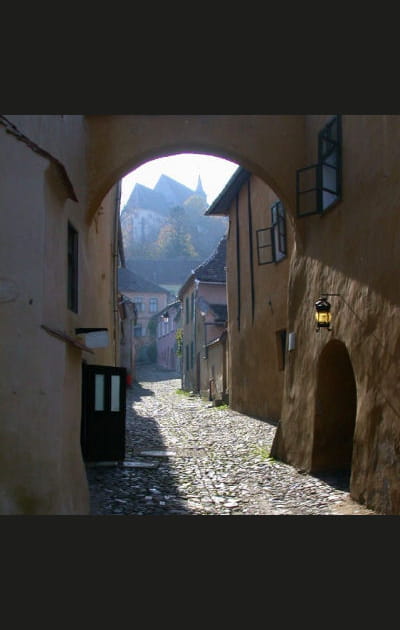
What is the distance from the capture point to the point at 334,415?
958cm

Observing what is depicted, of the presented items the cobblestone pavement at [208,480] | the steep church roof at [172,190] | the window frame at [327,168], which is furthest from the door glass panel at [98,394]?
the steep church roof at [172,190]

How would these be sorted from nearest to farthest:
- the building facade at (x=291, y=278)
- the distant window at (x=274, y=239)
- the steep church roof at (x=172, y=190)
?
the building facade at (x=291, y=278)
the distant window at (x=274, y=239)
the steep church roof at (x=172, y=190)

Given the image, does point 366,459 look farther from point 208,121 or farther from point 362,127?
point 208,121

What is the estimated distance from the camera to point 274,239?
14.9 m

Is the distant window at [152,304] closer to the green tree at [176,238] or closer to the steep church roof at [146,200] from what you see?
the green tree at [176,238]

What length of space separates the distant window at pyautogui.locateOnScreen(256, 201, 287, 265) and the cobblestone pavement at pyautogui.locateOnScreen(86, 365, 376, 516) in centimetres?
393

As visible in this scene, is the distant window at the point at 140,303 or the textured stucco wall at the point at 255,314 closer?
the textured stucco wall at the point at 255,314

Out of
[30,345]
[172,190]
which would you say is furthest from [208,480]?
[172,190]

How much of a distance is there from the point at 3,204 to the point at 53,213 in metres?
0.69

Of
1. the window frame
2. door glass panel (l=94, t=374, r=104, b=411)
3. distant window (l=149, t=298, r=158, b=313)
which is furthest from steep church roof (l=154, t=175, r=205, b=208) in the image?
door glass panel (l=94, t=374, r=104, b=411)

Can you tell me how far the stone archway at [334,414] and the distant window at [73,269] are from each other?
364cm

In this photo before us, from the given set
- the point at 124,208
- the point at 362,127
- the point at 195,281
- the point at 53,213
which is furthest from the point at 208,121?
the point at 124,208

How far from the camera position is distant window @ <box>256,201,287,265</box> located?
46.8ft

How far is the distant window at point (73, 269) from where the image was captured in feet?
29.6
